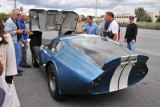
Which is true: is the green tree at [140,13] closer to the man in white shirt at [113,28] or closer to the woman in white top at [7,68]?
the man in white shirt at [113,28]

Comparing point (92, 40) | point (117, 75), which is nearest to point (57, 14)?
point (92, 40)

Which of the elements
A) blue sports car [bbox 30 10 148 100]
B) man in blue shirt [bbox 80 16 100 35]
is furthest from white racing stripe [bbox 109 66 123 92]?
man in blue shirt [bbox 80 16 100 35]

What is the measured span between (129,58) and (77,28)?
17.0 feet

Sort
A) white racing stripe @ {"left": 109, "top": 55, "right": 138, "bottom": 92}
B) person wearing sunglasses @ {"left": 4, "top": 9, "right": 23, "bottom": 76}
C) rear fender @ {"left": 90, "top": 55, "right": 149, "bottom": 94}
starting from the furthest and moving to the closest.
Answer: person wearing sunglasses @ {"left": 4, "top": 9, "right": 23, "bottom": 76} < white racing stripe @ {"left": 109, "top": 55, "right": 138, "bottom": 92} < rear fender @ {"left": 90, "top": 55, "right": 149, "bottom": 94}

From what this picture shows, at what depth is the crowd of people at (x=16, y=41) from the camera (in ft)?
5.85

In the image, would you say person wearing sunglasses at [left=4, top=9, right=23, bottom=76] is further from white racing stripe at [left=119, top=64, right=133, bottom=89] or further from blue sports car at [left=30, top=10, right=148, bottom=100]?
white racing stripe at [left=119, top=64, right=133, bottom=89]

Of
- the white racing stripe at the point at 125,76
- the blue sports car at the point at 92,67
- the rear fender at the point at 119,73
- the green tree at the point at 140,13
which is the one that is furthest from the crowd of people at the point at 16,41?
the green tree at the point at 140,13

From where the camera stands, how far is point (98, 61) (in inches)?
120

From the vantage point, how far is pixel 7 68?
1923mm

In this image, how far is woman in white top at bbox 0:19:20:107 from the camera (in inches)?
69.3

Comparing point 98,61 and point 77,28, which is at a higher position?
point 77,28

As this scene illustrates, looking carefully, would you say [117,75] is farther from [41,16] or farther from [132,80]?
[41,16]

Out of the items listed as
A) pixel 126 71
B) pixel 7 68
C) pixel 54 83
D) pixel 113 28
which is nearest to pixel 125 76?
pixel 126 71

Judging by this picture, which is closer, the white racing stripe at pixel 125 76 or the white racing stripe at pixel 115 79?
the white racing stripe at pixel 115 79
